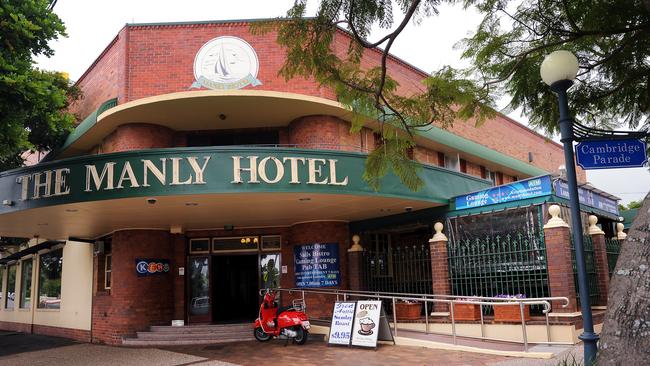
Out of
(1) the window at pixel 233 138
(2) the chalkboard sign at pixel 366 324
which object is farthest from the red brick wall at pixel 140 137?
(2) the chalkboard sign at pixel 366 324

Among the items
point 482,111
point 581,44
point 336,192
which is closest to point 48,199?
point 336,192

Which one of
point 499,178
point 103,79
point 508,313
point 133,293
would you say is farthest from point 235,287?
point 499,178

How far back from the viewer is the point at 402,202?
13.7 metres

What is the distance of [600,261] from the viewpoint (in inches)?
524

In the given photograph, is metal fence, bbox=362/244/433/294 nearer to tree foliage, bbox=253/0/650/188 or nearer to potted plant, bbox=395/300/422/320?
potted plant, bbox=395/300/422/320

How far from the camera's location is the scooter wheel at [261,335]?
1332 centimetres

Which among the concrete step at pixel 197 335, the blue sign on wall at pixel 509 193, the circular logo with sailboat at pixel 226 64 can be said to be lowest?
the concrete step at pixel 197 335

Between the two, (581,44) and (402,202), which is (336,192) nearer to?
(402,202)

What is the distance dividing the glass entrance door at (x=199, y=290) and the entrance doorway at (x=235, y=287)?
121cm

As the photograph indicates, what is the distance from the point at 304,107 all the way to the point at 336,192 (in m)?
3.17

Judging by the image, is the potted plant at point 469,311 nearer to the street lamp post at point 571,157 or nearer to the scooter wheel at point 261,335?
the scooter wheel at point 261,335

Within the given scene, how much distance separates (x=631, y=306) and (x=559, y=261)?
25.2 ft

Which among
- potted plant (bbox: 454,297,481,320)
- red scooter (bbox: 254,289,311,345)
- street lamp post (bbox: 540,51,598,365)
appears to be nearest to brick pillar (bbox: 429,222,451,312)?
potted plant (bbox: 454,297,481,320)

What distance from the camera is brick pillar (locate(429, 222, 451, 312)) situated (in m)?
13.6
